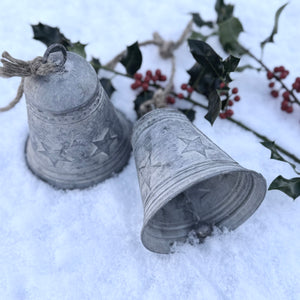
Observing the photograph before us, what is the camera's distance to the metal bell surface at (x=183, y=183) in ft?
3.23

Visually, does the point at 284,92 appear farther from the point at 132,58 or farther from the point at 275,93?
the point at 132,58

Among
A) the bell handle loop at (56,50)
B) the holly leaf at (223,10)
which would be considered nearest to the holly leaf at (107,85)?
the bell handle loop at (56,50)

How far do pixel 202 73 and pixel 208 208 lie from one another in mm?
575

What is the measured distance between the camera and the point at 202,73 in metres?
1.40

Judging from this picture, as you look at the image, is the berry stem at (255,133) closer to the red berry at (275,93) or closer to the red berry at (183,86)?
the red berry at (183,86)

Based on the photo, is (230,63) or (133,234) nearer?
(230,63)

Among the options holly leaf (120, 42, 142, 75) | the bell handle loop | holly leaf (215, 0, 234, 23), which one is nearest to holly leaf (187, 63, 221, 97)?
holly leaf (120, 42, 142, 75)

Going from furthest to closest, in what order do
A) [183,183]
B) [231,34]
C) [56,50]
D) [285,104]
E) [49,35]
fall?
[231,34] → [285,104] → [49,35] → [56,50] → [183,183]

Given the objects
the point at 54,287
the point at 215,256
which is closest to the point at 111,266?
the point at 54,287

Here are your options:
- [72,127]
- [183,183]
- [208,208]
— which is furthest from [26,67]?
[208,208]

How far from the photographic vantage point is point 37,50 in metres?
1.76

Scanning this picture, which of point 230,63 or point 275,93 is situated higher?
point 230,63

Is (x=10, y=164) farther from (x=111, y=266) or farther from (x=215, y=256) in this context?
(x=215, y=256)

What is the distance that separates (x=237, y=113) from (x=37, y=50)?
1.11m
